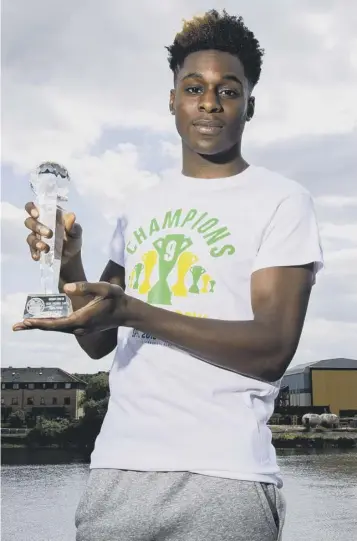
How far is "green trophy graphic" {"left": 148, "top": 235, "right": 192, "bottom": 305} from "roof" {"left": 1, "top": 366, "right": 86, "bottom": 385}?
9277 cm

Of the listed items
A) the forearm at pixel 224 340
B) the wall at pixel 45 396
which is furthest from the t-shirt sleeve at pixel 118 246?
the wall at pixel 45 396

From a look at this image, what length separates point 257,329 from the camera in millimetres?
1784

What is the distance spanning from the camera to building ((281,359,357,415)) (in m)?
86.9

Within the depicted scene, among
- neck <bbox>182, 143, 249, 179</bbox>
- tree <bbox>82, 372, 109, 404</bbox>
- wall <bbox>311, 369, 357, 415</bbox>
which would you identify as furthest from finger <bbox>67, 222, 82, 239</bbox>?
wall <bbox>311, 369, 357, 415</bbox>

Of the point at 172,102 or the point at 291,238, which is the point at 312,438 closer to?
the point at 172,102

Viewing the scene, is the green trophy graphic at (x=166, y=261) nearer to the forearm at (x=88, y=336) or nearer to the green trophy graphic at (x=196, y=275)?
the green trophy graphic at (x=196, y=275)

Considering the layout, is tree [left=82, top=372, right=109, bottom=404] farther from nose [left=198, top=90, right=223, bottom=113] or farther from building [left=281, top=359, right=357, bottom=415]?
nose [left=198, top=90, right=223, bottom=113]

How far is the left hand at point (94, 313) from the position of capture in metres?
1.57

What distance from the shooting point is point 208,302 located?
1914 mm

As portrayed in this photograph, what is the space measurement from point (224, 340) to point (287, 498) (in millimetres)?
39838

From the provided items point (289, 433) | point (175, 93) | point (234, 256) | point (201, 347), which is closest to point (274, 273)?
point (234, 256)

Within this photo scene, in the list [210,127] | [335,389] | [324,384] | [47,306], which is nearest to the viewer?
[47,306]

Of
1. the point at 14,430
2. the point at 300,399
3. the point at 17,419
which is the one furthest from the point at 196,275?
the point at 17,419

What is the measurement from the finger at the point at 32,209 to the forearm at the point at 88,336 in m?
0.21
